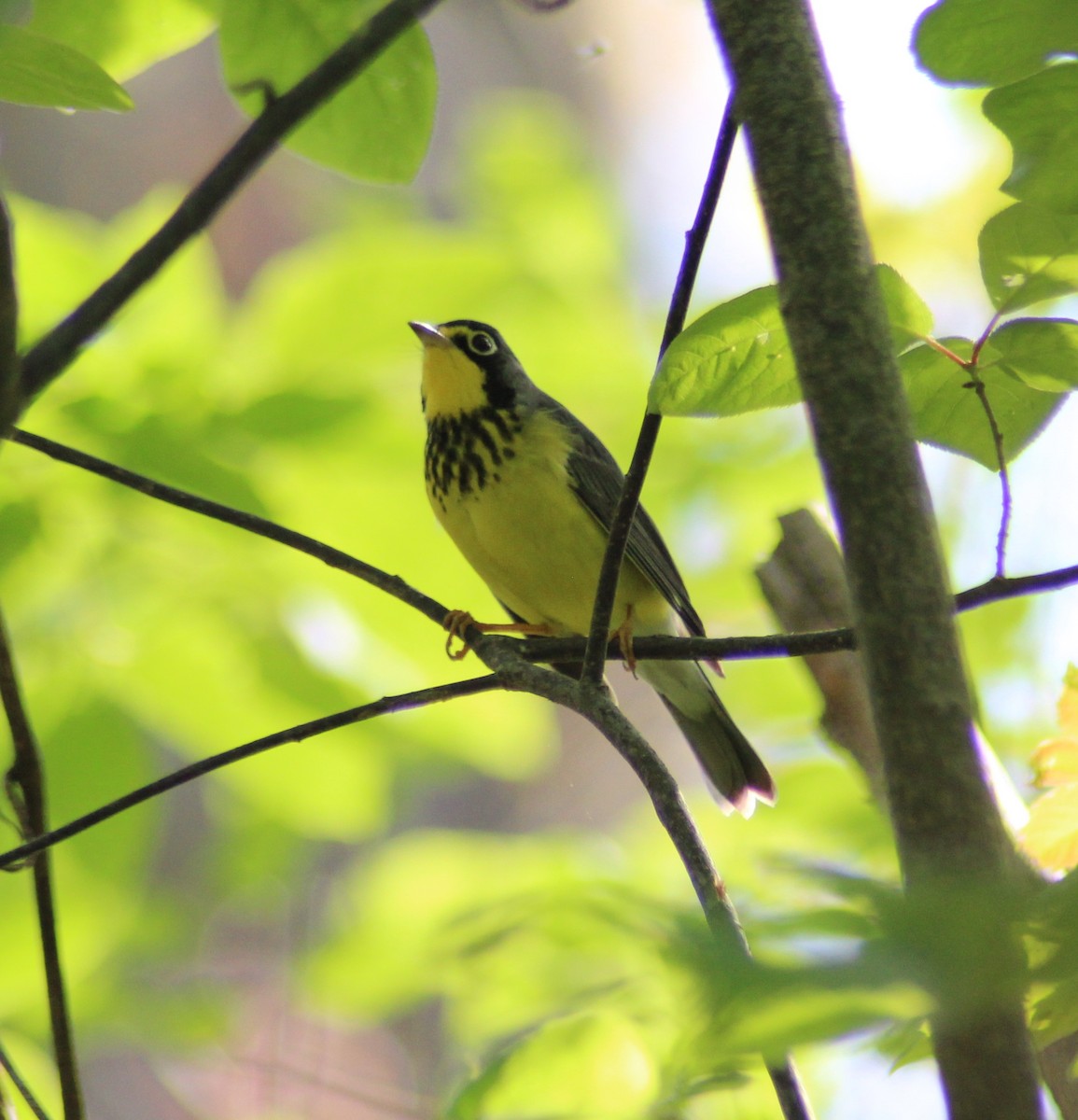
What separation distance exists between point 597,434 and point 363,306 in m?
1.24

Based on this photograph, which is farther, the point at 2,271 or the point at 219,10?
the point at 219,10

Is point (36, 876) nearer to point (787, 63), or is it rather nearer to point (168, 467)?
point (168, 467)

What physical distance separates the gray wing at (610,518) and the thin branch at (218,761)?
217 centimetres

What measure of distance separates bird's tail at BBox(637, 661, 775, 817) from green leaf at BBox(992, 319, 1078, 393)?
302 centimetres

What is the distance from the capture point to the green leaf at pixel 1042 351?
5.28 ft

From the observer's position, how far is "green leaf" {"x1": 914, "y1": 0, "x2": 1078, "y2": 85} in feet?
4.93

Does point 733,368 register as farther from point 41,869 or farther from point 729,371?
point 41,869

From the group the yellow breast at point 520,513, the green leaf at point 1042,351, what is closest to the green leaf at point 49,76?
the green leaf at point 1042,351

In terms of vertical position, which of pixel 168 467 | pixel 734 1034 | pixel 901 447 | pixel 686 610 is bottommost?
pixel 734 1034

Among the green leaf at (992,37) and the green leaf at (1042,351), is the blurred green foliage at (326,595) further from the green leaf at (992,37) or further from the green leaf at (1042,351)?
the green leaf at (992,37)

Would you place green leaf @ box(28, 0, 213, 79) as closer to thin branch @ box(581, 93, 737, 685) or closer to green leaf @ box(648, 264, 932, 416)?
thin branch @ box(581, 93, 737, 685)

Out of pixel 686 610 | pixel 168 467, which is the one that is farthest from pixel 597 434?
pixel 168 467

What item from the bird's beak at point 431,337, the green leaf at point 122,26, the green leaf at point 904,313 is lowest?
the green leaf at point 904,313

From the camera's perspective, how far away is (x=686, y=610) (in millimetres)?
4500
